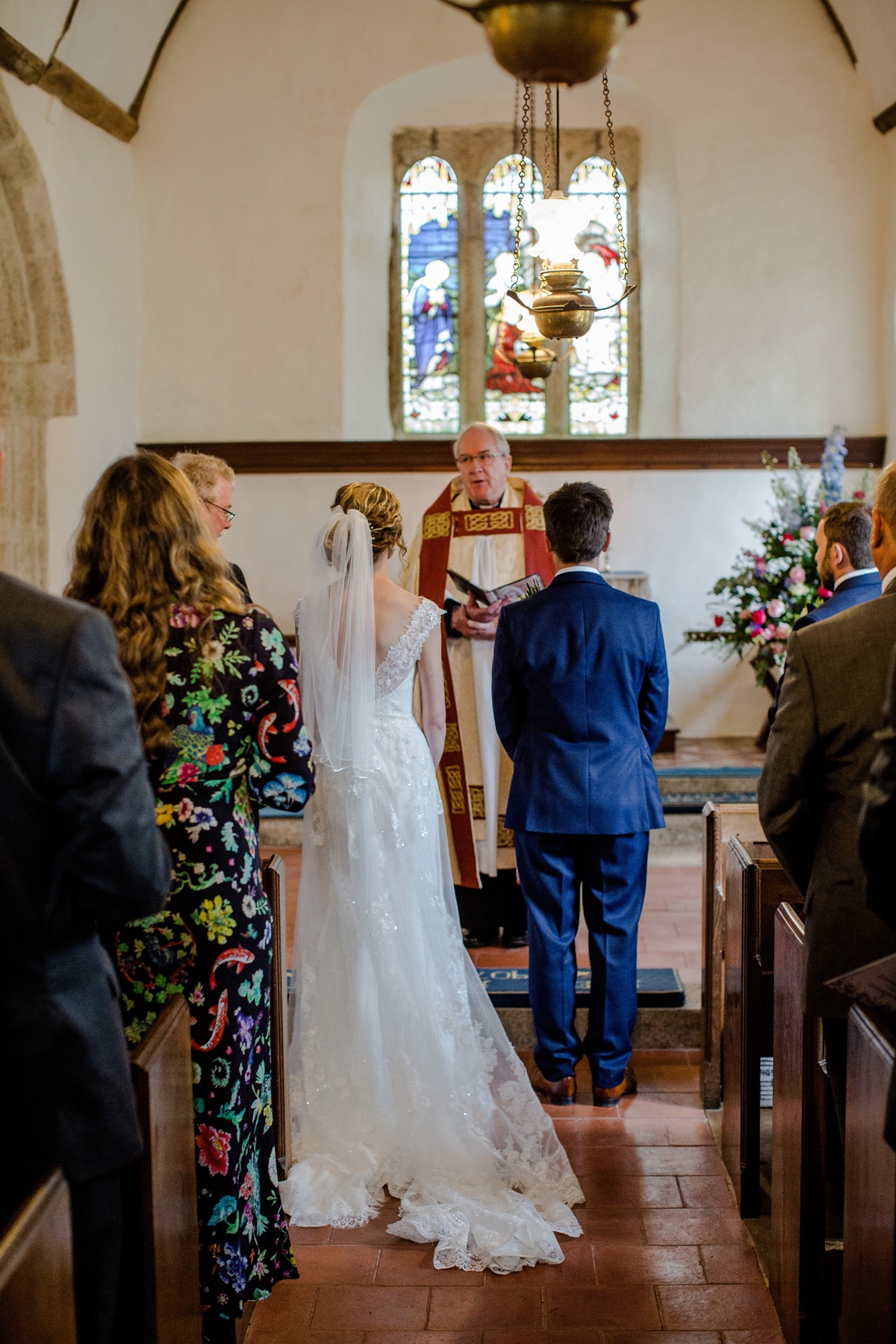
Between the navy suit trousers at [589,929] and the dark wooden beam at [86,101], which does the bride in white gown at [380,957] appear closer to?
the navy suit trousers at [589,929]

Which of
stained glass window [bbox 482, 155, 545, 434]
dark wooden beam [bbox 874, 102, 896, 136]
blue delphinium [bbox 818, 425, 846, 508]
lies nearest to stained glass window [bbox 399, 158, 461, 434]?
stained glass window [bbox 482, 155, 545, 434]

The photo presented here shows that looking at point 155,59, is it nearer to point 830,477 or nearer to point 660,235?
point 660,235

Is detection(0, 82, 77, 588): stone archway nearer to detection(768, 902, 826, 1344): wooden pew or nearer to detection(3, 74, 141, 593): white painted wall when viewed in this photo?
detection(3, 74, 141, 593): white painted wall

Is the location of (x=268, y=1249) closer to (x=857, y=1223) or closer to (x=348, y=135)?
(x=857, y=1223)

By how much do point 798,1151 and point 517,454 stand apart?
7.16 meters

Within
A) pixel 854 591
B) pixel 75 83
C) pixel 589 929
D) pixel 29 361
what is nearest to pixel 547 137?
pixel 854 591

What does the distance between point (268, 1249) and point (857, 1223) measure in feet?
3.98

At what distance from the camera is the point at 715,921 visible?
3.94 m

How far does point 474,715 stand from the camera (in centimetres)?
510

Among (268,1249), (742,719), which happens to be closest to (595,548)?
(268,1249)

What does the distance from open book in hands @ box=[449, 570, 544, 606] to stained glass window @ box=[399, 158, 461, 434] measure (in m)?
5.06

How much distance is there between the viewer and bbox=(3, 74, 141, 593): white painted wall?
25.2 feet

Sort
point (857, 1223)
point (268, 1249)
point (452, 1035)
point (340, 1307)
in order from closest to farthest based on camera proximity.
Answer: point (857, 1223) → point (268, 1249) → point (340, 1307) → point (452, 1035)

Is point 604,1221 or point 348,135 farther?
point 348,135
